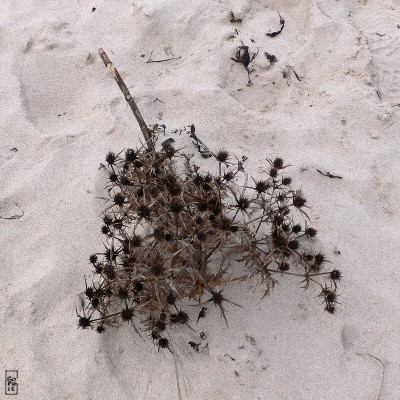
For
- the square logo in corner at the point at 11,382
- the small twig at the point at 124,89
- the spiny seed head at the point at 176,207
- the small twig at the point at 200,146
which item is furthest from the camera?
the small twig at the point at 200,146

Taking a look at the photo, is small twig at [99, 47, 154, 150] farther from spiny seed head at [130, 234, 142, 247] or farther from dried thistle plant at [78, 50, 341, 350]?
spiny seed head at [130, 234, 142, 247]

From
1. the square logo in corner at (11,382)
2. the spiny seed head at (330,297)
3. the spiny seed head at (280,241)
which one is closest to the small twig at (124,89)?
the spiny seed head at (280,241)

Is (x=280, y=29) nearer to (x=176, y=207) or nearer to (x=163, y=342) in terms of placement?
(x=176, y=207)

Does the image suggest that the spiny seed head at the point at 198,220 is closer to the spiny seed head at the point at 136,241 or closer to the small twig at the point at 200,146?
the spiny seed head at the point at 136,241

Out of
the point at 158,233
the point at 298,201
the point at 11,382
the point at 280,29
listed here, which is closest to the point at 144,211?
the point at 158,233

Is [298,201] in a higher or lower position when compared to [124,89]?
lower

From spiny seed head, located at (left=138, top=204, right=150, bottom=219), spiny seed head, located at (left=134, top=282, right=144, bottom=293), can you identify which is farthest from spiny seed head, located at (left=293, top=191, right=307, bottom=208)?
spiny seed head, located at (left=134, top=282, right=144, bottom=293)

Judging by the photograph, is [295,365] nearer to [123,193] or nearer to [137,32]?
[123,193]
